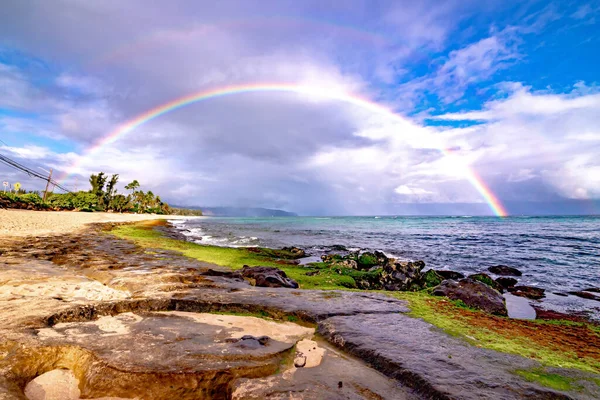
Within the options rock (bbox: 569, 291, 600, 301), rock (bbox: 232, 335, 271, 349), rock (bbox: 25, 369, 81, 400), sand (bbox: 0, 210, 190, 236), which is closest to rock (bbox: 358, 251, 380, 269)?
rock (bbox: 569, 291, 600, 301)

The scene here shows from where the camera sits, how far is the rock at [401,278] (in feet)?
40.5

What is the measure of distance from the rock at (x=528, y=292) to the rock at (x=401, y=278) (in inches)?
148

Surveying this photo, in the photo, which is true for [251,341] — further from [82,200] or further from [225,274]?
[82,200]

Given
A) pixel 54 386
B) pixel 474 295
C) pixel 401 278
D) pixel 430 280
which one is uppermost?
pixel 54 386

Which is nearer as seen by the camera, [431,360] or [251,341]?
[431,360]

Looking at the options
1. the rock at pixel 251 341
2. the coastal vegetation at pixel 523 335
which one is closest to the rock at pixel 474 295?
the coastal vegetation at pixel 523 335

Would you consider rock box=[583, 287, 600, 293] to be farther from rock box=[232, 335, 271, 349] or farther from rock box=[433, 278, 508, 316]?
rock box=[232, 335, 271, 349]

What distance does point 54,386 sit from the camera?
10.4ft

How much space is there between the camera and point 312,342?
4.48 m

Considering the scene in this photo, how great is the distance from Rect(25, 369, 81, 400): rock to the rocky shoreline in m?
0.07

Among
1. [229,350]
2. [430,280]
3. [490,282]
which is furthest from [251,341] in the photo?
Answer: [490,282]

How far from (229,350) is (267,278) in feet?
17.5

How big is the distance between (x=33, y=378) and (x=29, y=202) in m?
76.5

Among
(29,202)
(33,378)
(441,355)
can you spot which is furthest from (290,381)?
(29,202)
